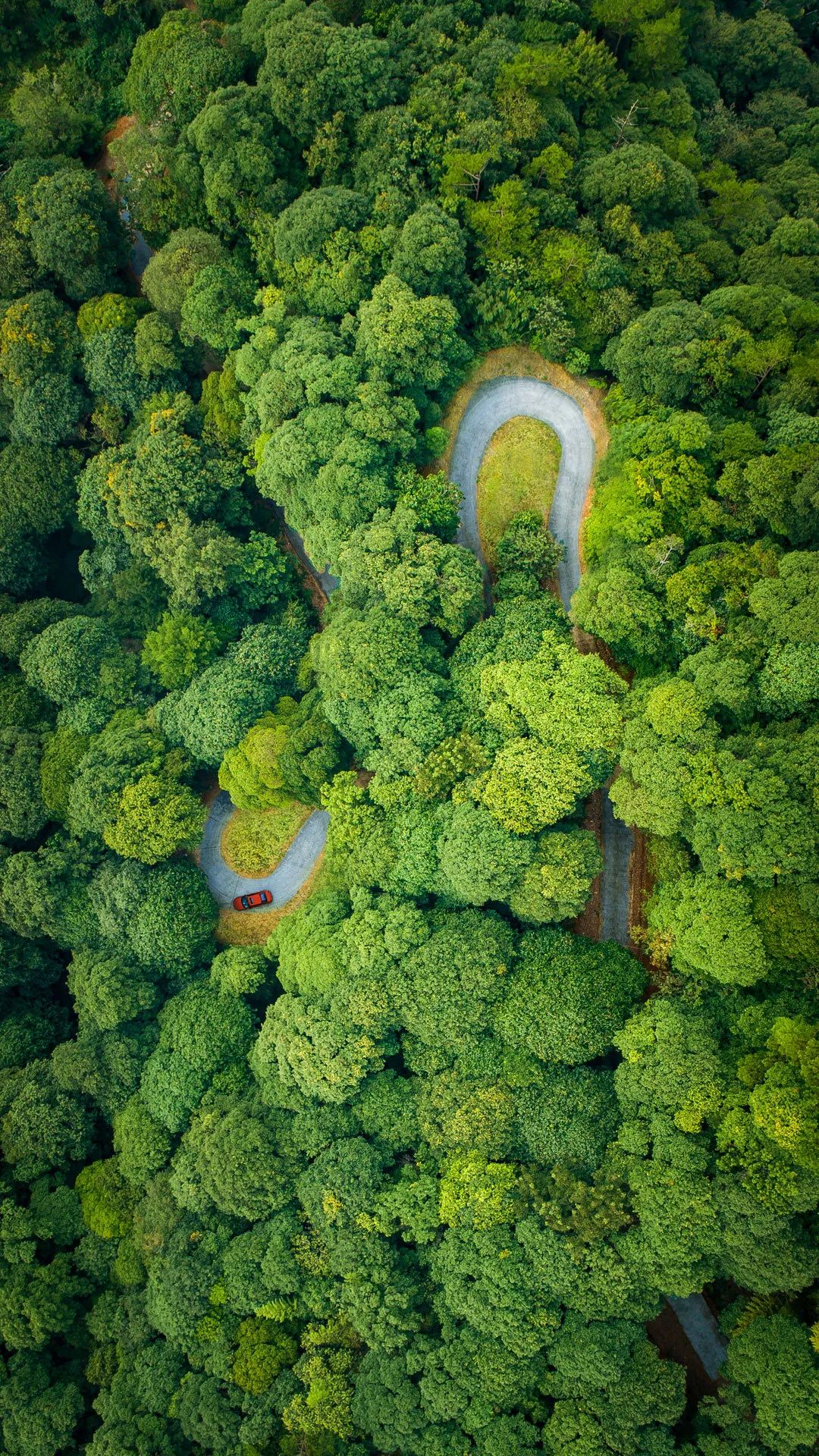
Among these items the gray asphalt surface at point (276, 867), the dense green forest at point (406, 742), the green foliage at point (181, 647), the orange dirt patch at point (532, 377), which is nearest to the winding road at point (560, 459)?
the orange dirt patch at point (532, 377)

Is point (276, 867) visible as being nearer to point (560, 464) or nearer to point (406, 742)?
point (406, 742)

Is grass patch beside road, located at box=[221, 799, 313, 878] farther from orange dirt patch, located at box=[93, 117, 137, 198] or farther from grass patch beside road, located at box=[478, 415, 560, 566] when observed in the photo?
orange dirt patch, located at box=[93, 117, 137, 198]

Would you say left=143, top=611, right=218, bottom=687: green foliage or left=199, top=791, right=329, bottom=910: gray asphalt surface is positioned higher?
left=143, top=611, right=218, bottom=687: green foliage

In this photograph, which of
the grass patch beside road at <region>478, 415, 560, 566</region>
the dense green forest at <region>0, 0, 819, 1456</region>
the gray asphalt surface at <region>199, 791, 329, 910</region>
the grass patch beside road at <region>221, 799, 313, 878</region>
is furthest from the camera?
the grass patch beside road at <region>221, 799, 313, 878</region>

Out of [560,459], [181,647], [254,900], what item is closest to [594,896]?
[254,900]

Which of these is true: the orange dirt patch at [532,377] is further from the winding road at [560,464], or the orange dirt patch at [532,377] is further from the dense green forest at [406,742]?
the dense green forest at [406,742]

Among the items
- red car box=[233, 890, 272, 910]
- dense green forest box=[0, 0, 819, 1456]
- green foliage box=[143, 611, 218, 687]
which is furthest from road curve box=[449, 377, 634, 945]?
red car box=[233, 890, 272, 910]
